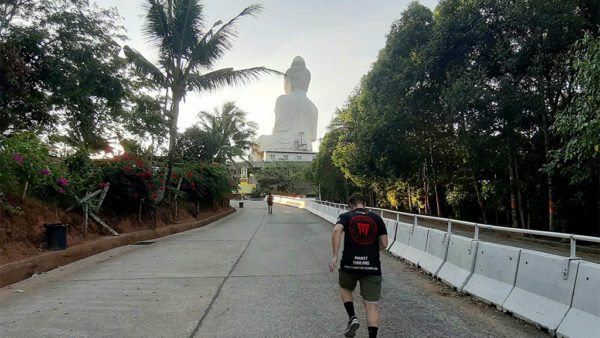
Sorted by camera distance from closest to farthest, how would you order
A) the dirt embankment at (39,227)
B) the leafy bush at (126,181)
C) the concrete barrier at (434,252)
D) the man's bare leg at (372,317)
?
the man's bare leg at (372,317)
the concrete barrier at (434,252)
the dirt embankment at (39,227)
the leafy bush at (126,181)

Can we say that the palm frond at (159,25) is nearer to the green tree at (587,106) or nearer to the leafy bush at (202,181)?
the leafy bush at (202,181)

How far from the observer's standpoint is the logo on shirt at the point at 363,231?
4121 mm

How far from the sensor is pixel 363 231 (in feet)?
13.5

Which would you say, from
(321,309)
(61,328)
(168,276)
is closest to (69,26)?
(168,276)

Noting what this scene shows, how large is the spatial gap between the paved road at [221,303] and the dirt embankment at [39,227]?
2.68 ft

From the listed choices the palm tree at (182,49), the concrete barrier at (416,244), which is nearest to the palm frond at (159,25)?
the palm tree at (182,49)

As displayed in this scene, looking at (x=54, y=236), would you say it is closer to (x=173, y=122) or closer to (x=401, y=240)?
(x=173, y=122)

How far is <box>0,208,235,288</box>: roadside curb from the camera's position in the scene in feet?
22.6

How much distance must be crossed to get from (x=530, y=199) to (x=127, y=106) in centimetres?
1864

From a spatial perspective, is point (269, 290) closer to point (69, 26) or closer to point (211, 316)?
point (211, 316)

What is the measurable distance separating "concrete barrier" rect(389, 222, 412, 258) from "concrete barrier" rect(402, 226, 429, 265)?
0.20 metres

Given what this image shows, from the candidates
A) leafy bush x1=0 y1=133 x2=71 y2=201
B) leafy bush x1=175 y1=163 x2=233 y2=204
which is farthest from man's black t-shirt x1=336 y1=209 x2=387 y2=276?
leafy bush x1=175 y1=163 x2=233 y2=204

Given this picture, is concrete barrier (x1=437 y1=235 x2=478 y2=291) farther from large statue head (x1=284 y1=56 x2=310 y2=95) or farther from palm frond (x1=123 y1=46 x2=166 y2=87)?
large statue head (x1=284 y1=56 x2=310 y2=95)

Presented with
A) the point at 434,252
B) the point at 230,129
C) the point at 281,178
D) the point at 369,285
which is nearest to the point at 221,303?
the point at 369,285
